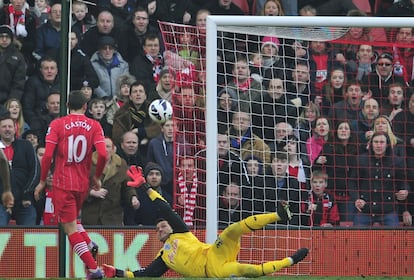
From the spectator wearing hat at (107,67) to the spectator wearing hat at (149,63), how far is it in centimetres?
16

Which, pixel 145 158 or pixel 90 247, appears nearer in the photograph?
pixel 90 247

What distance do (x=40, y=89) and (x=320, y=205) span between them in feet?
11.8

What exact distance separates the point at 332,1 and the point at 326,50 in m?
0.84

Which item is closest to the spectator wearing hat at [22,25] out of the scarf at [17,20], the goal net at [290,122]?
the scarf at [17,20]

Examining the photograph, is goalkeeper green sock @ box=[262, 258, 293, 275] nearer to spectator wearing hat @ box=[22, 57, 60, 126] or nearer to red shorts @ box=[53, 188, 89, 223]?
red shorts @ box=[53, 188, 89, 223]

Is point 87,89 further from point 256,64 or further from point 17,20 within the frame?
point 256,64

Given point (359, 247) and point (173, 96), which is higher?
point (173, 96)

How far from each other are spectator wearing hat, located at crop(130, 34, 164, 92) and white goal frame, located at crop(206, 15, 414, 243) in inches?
96.5

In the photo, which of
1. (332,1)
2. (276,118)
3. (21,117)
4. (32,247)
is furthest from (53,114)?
(332,1)

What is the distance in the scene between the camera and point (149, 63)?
1505 centimetres

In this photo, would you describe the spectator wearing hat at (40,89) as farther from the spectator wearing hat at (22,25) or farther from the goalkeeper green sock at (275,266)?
the goalkeeper green sock at (275,266)

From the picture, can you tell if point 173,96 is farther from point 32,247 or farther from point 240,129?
point 32,247

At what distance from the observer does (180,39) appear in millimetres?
13328

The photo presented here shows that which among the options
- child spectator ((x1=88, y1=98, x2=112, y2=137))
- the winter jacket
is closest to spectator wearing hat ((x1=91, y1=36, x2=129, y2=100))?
child spectator ((x1=88, y1=98, x2=112, y2=137))
